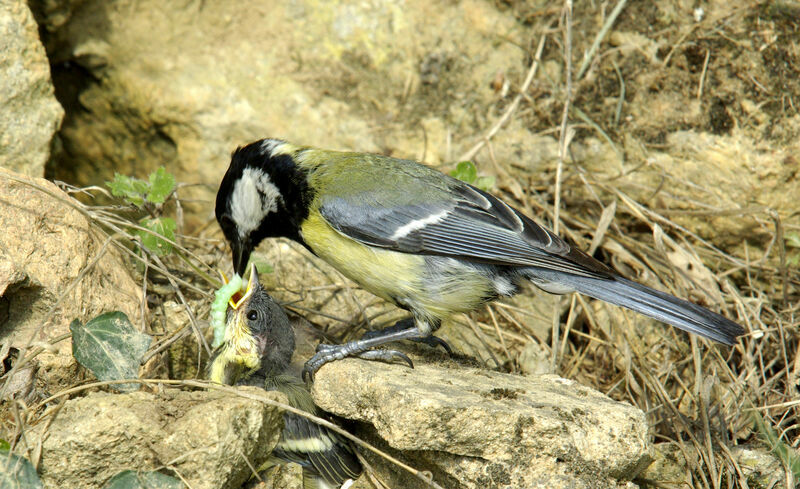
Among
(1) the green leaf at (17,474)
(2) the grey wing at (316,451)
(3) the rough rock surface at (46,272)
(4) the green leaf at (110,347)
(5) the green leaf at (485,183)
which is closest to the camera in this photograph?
(1) the green leaf at (17,474)

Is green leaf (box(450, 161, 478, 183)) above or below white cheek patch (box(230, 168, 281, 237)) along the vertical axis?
above

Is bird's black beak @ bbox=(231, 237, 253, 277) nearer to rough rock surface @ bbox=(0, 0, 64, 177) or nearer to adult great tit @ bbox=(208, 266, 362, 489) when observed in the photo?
adult great tit @ bbox=(208, 266, 362, 489)

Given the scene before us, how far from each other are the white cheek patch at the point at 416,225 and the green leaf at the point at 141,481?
144 cm

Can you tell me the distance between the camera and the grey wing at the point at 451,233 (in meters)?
3.18

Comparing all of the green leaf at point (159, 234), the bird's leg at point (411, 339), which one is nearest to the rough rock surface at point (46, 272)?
the green leaf at point (159, 234)

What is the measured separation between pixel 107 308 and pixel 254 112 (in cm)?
214

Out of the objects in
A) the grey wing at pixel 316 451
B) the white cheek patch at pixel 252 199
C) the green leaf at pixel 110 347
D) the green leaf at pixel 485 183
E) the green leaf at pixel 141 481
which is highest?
the green leaf at pixel 485 183

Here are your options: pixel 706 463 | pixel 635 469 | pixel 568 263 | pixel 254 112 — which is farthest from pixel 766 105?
pixel 254 112

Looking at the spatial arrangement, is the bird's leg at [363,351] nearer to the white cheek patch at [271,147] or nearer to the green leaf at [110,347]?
the green leaf at [110,347]

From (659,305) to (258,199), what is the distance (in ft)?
6.28

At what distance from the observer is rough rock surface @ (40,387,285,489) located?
222cm

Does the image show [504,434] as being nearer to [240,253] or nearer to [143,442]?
[143,442]

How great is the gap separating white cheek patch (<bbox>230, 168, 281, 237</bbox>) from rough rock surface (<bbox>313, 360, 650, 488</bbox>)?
1138 mm

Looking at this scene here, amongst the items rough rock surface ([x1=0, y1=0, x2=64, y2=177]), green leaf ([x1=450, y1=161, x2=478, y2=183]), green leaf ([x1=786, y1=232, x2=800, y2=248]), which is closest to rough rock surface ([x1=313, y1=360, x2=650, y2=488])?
green leaf ([x1=450, y1=161, x2=478, y2=183])
